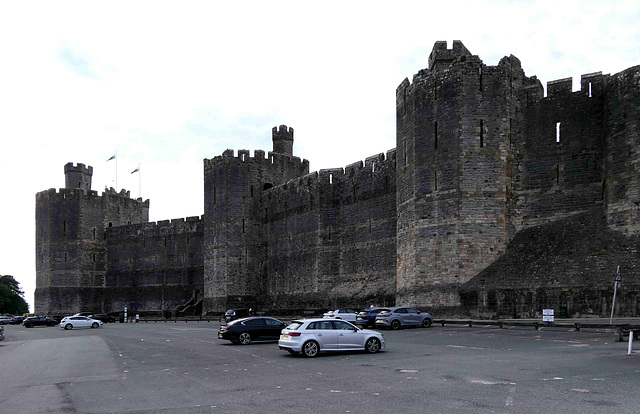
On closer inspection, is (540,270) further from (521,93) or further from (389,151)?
(389,151)

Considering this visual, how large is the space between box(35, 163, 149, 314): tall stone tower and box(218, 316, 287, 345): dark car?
4966cm

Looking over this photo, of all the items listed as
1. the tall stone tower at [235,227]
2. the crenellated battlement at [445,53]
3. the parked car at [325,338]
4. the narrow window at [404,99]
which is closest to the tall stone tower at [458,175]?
the crenellated battlement at [445,53]

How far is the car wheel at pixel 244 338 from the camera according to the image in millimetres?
25203

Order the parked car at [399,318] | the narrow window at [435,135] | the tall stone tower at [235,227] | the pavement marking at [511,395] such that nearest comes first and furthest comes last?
the pavement marking at [511,395] < the parked car at [399,318] < the narrow window at [435,135] < the tall stone tower at [235,227]

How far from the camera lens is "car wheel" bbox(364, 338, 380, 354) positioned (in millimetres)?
19844

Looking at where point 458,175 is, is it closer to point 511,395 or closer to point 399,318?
point 399,318

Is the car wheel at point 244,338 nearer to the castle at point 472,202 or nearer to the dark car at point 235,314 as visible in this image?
the castle at point 472,202

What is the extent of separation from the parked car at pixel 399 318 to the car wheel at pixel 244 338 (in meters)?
7.48

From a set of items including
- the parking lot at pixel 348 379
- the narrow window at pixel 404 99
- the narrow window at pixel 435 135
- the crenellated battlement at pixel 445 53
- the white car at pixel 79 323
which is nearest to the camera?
the parking lot at pixel 348 379

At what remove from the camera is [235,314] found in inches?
1829

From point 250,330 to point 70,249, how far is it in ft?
168

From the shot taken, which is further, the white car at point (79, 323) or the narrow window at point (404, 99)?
the white car at point (79, 323)

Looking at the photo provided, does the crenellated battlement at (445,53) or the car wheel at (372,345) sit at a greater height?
the crenellated battlement at (445,53)

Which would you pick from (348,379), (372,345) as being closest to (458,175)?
(372,345)
